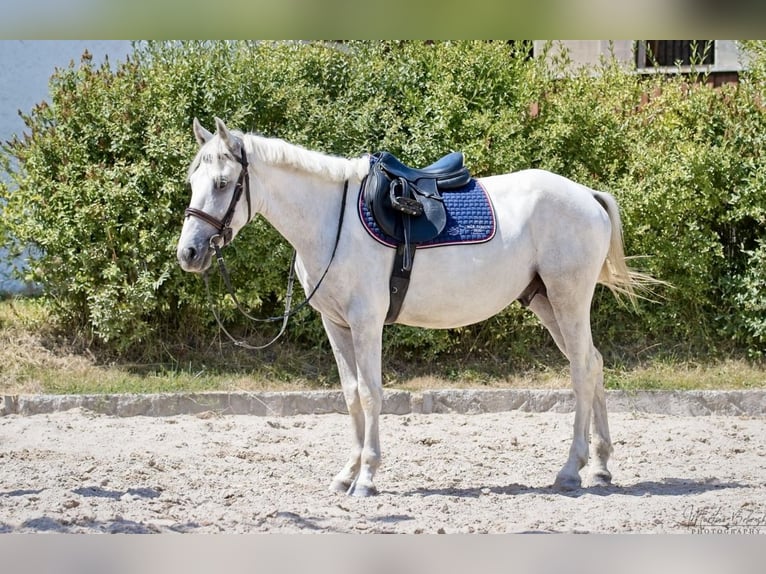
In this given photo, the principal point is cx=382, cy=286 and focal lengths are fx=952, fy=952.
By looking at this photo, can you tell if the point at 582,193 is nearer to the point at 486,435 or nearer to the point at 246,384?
the point at 486,435

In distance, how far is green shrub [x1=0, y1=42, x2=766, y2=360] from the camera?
863 centimetres

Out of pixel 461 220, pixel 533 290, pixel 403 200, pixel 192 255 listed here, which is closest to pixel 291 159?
pixel 403 200

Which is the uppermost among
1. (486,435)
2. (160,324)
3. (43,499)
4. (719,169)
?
(719,169)

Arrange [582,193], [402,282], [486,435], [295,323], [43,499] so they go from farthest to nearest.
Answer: [295,323] → [486,435] → [582,193] → [402,282] → [43,499]

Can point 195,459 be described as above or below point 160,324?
below

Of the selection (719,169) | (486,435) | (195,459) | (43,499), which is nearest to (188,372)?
(195,459)

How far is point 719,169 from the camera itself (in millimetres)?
8844

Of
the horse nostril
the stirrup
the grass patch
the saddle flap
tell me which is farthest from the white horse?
the grass patch

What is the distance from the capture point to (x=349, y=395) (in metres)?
5.81

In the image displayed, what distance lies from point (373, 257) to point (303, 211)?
1.67 feet

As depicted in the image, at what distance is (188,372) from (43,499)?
350cm

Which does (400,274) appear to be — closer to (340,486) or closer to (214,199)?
(214,199)

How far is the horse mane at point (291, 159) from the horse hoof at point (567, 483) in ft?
7.33

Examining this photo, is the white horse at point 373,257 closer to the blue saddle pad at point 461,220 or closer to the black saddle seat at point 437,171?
A: the blue saddle pad at point 461,220
